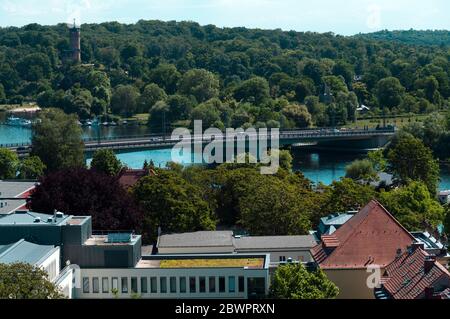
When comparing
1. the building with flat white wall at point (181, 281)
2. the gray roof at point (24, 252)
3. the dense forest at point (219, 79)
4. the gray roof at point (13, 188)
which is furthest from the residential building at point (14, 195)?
the dense forest at point (219, 79)

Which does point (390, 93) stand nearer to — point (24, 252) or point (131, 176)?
point (131, 176)

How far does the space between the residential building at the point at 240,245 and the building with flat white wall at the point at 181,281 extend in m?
2.99

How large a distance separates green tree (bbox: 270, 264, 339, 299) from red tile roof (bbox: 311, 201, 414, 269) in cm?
388

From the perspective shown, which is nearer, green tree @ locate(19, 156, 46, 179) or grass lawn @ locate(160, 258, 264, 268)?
grass lawn @ locate(160, 258, 264, 268)

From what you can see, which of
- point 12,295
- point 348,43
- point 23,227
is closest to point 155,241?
point 23,227

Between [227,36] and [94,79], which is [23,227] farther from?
[227,36]

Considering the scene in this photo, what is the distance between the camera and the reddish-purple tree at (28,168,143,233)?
3164 cm

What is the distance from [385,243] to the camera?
26953mm

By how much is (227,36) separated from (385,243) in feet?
532

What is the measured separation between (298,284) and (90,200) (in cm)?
1328

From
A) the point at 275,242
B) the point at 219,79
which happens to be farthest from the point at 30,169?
the point at 219,79

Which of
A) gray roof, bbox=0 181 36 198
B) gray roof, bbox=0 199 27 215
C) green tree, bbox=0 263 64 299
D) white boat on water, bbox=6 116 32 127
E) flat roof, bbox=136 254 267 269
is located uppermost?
green tree, bbox=0 263 64 299

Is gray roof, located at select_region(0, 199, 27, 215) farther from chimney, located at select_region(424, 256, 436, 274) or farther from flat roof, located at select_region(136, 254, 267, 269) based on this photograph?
chimney, located at select_region(424, 256, 436, 274)

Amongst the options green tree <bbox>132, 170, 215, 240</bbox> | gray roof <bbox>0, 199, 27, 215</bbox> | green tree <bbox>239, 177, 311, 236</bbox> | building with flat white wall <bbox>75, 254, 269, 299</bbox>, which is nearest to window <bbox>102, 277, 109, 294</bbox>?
building with flat white wall <bbox>75, 254, 269, 299</bbox>
